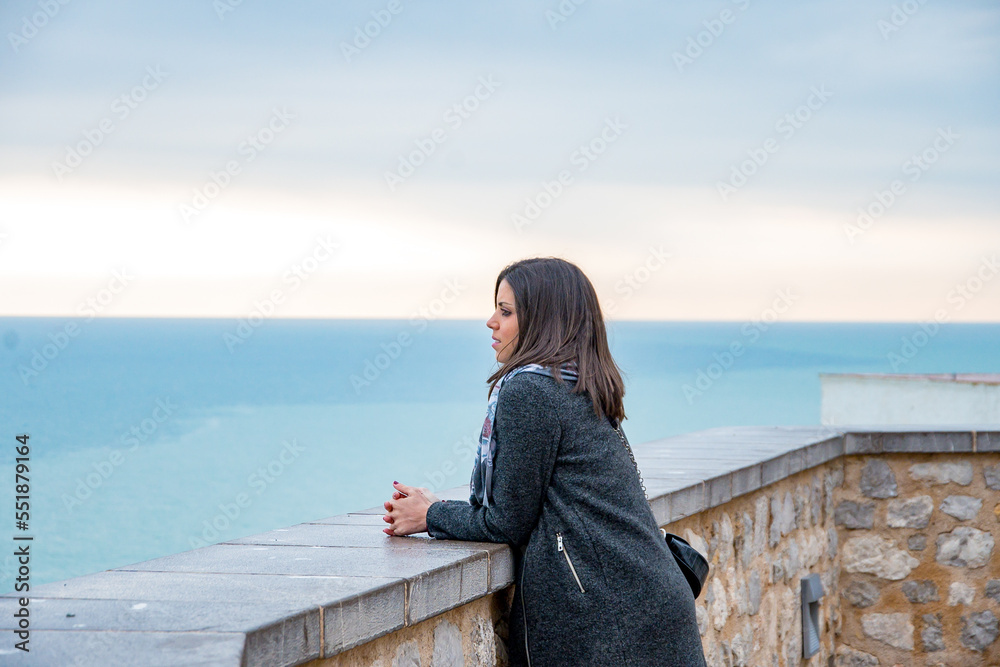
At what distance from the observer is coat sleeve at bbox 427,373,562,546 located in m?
2.51

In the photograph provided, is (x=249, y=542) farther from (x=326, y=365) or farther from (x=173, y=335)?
(x=173, y=335)

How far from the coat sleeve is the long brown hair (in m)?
0.10

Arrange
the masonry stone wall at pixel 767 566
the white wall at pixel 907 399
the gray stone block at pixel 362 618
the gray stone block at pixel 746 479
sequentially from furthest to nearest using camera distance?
1. the white wall at pixel 907 399
2. the gray stone block at pixel 746 479
3. the masonry stone wall at pixel 767 566
4. the gray stone block at pixel 362 618

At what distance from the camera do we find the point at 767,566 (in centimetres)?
479

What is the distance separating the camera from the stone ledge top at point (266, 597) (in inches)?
70.3

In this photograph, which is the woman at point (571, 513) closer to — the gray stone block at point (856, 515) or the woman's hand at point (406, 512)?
the woman's hand at point (406, 512)

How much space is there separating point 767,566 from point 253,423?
63554 millimetres

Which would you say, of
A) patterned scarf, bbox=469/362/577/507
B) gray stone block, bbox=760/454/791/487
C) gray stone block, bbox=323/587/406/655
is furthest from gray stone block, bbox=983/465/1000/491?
gray stone block, bbox=323/587/406/655

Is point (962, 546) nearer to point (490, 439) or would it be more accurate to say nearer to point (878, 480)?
point (878, 480)

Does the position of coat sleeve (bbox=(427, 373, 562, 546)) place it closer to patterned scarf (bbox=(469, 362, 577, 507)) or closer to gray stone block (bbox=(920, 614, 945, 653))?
patterned scarf (bbox=(469, 362, 577, 507))

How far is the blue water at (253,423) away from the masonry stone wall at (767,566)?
154 cm

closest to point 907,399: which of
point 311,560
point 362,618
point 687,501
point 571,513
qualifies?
point 687,501

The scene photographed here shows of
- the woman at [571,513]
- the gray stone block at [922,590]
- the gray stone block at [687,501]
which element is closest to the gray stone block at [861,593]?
the gray stone block at [922,590]

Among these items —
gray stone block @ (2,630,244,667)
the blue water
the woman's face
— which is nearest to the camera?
gray stone block @ (2,630,244,667)
